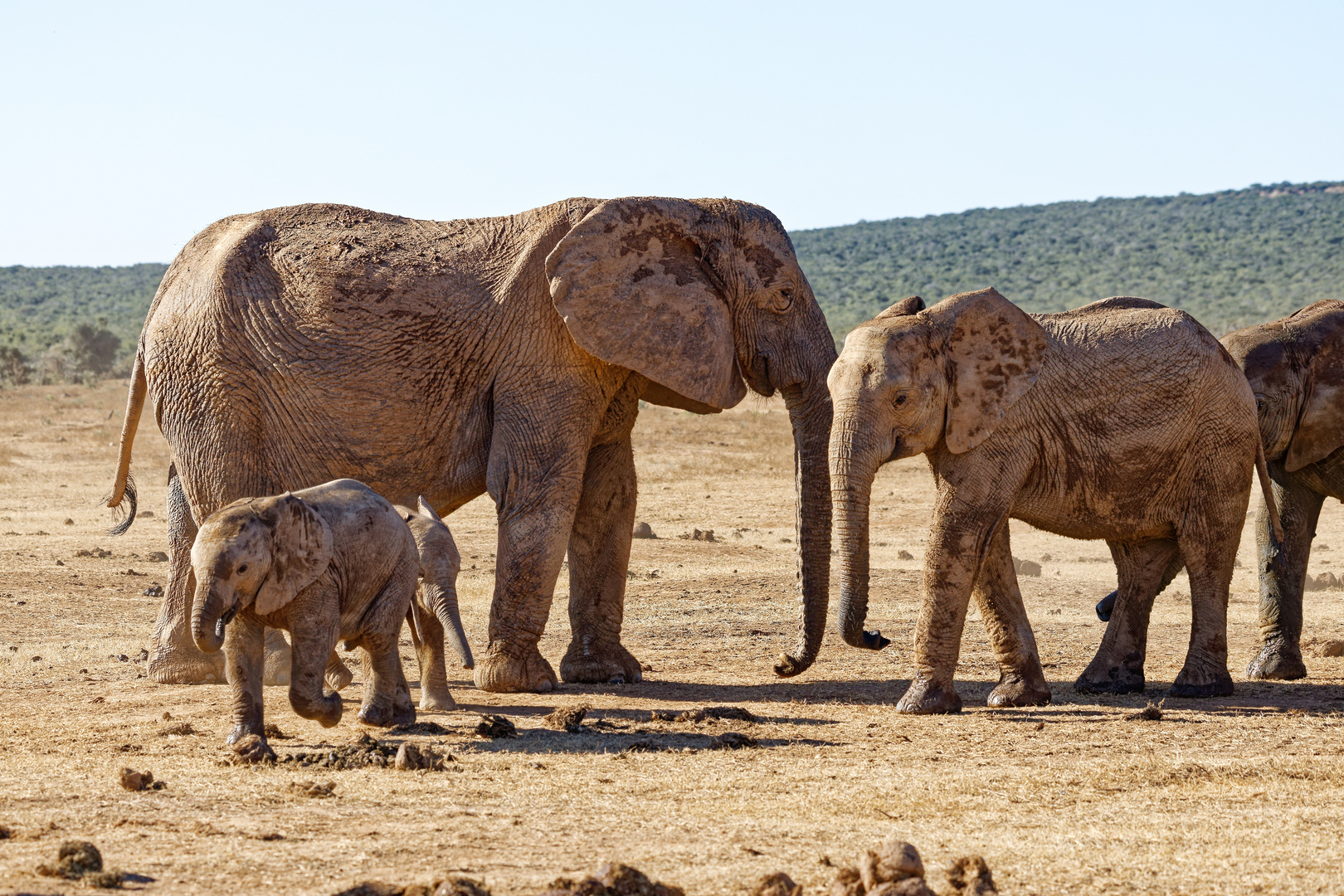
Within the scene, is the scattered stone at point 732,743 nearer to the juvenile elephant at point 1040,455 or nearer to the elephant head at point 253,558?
the juvenile elephant at point 1040,455

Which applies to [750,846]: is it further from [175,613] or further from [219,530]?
[175,613]

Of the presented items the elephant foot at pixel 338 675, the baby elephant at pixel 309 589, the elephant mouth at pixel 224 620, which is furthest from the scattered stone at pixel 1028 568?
the elephant mouth at pixel 224 620

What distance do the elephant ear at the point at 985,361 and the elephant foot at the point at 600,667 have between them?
319cm

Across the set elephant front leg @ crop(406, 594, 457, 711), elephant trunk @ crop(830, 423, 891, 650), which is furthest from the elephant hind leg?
elephant front leg @ crop(406, 594, 457, 711)

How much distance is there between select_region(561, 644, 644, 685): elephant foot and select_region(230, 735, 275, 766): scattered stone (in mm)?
3771

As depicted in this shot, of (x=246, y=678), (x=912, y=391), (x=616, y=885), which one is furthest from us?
(x=912, y=391)

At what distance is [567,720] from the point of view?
943 cm

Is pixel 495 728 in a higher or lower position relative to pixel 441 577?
lower

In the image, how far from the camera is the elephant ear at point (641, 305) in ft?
36.4

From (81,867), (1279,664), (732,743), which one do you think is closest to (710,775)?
(732,743)

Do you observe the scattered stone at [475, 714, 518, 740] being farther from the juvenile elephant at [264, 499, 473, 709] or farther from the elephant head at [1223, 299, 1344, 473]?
the elephant head at [1223, 299, 1344, 473]

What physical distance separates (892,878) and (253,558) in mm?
3859

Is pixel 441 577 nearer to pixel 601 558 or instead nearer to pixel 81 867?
pixel 601 558

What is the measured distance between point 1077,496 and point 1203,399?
102cm
